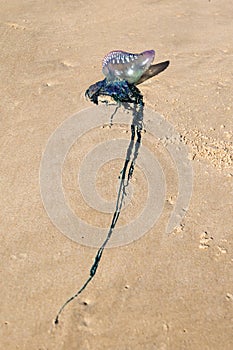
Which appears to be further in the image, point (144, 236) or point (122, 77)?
point (122, 77)

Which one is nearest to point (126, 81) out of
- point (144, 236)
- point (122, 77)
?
point (122, 77)

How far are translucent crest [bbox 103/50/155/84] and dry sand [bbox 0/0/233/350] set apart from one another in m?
0.09

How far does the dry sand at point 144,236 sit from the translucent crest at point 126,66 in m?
0.09

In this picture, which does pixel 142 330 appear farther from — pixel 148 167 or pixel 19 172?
pixel 19 172

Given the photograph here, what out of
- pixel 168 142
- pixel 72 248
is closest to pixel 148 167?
pixel 168 142

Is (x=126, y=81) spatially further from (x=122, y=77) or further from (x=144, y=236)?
(x=144, y=236)

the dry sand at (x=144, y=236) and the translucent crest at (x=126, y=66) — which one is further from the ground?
the translucent crest at (x=126, y=66)

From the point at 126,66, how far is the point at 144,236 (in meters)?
1.08

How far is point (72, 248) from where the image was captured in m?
2.04

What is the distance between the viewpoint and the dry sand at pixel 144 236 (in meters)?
1.79

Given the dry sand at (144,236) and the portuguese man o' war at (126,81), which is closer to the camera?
the dry sand at (144,236)

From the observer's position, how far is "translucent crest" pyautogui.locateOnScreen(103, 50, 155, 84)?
2668 millimetres

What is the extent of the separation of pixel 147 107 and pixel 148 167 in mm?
440

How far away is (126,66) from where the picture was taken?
267cm
